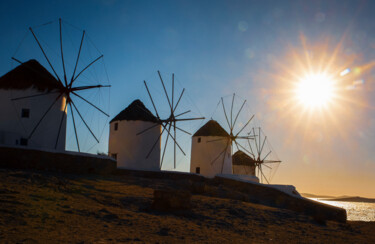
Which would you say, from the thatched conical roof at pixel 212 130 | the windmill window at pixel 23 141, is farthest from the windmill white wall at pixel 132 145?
the windmill window at pixel 23 141

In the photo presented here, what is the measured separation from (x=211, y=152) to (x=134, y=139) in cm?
808

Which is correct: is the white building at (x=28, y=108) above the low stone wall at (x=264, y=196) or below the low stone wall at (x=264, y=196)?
above

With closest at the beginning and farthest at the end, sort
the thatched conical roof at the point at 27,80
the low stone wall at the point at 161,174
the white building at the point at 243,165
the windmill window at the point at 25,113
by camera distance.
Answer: the windmill window at the point at 25,113
the thatched conical roof at the point at 27,80
the low stone wall at the point at 161,174
the white building at the point at 243,165

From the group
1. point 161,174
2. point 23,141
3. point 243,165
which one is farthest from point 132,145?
point 243,165

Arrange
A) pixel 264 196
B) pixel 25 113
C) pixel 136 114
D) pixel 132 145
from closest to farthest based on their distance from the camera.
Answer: pixel 264 196 → pixel 25 113 → pixel 132 145 → pixel 136 114

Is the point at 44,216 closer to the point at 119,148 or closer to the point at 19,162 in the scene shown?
the point at 19,162

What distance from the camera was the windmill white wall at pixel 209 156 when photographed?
27.7 metres

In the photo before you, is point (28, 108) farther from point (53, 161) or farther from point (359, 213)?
point (359, 213)

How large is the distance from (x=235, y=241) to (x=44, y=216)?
4.17 metres

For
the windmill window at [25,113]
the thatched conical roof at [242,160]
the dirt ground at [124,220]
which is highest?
the windmill window at [25,113]

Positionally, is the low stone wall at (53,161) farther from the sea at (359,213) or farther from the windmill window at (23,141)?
the sea at (359,213)

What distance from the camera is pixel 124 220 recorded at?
24.8 ft

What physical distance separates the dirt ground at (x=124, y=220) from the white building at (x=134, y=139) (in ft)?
32.0

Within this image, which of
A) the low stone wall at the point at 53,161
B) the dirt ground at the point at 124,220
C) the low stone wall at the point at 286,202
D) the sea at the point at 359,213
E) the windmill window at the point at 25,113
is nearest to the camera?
the dirt ground at the point at 124,220
